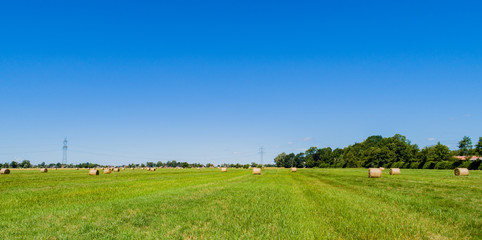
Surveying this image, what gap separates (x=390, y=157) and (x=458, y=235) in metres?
116

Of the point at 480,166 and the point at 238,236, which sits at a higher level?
the point at 238,236

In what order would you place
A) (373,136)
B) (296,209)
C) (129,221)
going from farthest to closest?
(373,136)
(296,209)
(129,221)

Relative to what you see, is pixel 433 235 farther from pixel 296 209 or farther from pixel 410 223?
pixel 296 209

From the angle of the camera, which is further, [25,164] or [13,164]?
[25,164]

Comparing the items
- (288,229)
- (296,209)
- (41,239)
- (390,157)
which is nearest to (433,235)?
(288,229)

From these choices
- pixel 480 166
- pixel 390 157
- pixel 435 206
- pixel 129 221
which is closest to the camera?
pixel 129 221

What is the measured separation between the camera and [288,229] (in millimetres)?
7090

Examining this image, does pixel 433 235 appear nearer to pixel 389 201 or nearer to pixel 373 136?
pixel 389 201

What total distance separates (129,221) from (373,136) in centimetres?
17958

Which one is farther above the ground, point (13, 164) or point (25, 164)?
point (13, 164)

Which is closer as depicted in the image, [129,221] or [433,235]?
[433,235]

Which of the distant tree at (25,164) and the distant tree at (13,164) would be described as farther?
the distant tree at (25,164)

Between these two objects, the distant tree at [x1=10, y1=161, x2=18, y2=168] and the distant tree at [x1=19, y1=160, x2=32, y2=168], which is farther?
the distant tree at [x1=19, y1=160, x2=32, y2=168]

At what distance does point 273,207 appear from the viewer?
10672mm
